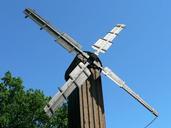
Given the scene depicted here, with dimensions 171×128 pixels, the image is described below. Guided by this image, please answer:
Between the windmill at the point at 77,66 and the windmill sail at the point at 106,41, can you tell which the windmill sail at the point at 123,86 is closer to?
the windmill at the point at 77,66

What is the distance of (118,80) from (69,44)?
2405 mm

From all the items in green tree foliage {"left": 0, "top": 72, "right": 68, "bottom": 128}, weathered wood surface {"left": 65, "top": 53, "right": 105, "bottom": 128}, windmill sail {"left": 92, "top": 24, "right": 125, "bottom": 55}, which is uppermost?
green tree foliage {"left": 0, "top": 72, "right": 68, "bottom": 128}

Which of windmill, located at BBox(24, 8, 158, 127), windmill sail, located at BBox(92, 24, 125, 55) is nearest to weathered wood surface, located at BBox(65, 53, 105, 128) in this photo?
windmill, located at BBox(24, 8, 158, 127)

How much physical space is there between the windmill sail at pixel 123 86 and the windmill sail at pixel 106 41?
103 centimetres

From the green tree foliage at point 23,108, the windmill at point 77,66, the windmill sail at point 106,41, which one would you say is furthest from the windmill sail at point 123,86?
the green tree foliage at point 23,108

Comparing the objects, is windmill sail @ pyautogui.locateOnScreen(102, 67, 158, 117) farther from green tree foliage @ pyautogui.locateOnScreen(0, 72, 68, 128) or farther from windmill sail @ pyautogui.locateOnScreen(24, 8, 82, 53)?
green tree foliage @ pyautogui.locateOnScreen(0, 72, 68, 128)

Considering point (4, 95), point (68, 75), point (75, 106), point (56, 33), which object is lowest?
point (75, 106)

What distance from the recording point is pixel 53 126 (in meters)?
36.8

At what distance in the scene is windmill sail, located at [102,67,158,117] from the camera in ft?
57.3

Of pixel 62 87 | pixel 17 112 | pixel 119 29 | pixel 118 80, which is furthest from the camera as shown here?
pixel 17 112

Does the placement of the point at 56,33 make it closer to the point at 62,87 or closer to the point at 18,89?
the point at 62,87

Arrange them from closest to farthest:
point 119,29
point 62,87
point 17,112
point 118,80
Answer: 1. point 62,87
2. point 118,80
3. point 119,29
4. point 17,112

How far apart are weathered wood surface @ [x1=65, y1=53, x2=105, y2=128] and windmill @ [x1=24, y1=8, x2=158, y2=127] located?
28cm

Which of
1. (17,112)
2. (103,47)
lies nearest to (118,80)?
(103,47)
